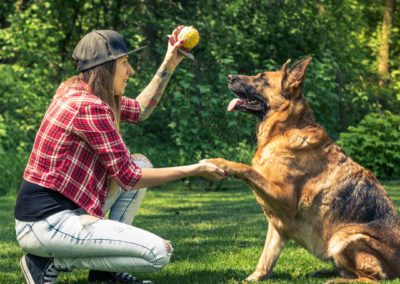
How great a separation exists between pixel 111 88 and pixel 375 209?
2310mm

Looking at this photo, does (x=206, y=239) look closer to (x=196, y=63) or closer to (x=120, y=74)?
(x=120, y=74)

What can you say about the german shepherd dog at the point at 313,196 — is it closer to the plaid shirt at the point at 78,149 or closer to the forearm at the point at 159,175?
the forearm at the point at 159,175

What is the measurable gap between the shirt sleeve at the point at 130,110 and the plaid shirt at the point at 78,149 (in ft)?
3.64

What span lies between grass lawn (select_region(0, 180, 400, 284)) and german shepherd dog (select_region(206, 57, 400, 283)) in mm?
254

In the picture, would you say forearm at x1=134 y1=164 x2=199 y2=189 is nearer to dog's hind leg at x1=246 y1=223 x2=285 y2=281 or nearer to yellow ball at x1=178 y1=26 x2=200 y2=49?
dog's hind leg at x1=246 y1=223 x2=285 y2=281

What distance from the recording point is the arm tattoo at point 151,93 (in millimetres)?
6160

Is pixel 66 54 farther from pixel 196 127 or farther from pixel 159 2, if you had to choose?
pixel 196 127

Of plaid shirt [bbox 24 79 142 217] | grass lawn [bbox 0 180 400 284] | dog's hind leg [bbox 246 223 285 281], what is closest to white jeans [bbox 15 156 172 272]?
plaid shirt [bbox 24 79 142 217]

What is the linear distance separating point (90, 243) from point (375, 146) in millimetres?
11249

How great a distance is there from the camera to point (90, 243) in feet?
15.7

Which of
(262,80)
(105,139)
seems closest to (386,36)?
(262,80)

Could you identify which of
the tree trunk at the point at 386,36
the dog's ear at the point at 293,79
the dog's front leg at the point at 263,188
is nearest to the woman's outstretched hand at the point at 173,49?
the dog's ear at the point at 293,79

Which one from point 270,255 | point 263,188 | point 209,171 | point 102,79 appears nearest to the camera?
point 102,79

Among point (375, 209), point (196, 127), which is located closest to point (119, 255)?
point (375, 209)
